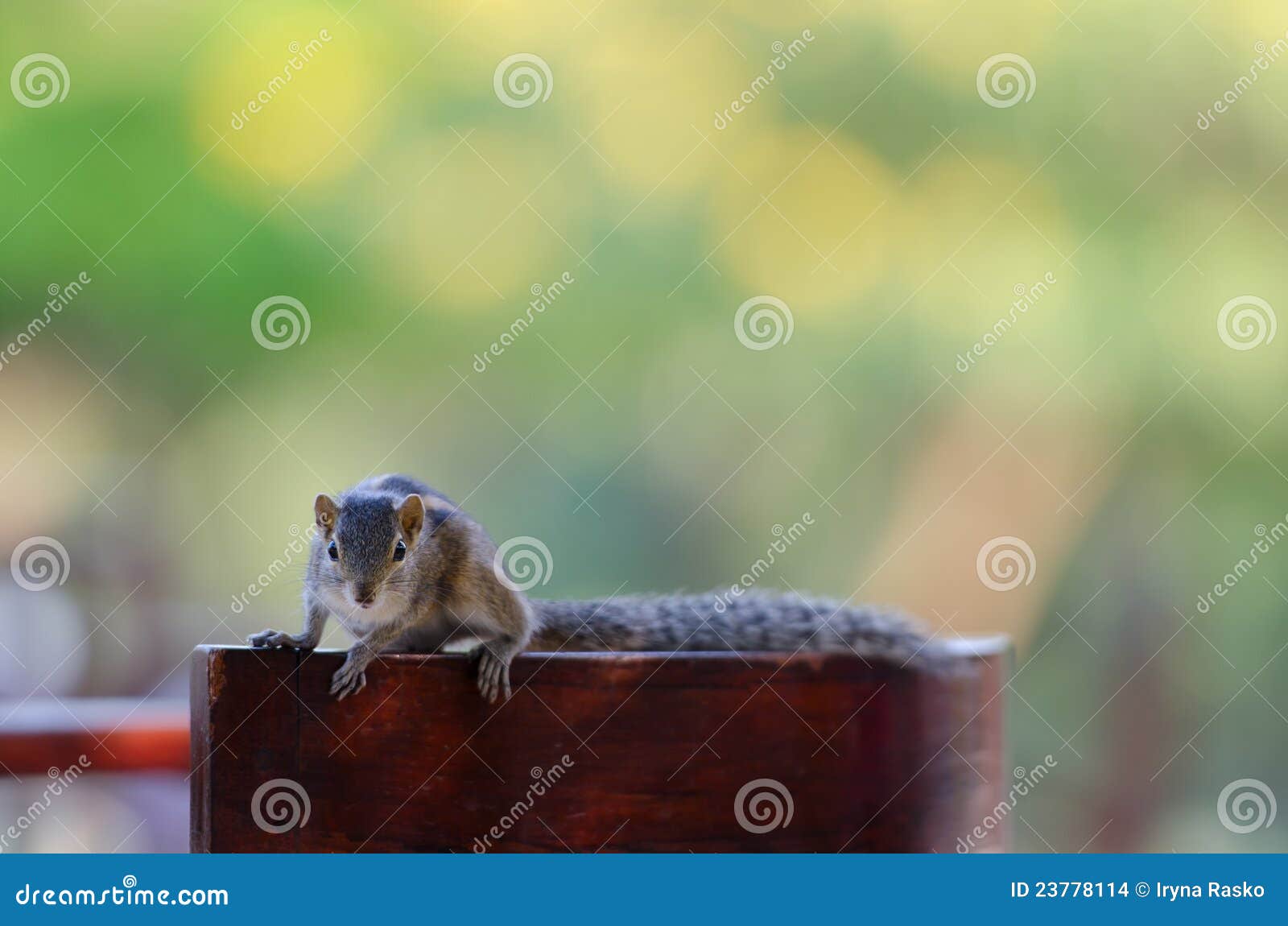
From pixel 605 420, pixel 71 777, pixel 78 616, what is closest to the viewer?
pixel 71 777

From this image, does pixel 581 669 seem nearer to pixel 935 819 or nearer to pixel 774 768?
pixel 774 768

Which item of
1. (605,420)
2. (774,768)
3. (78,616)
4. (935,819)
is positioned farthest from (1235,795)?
(78,616)

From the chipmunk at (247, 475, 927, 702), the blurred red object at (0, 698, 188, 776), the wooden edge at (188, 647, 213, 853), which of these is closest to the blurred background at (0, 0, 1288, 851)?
the blurred red object at (0, 698, 188, 776)

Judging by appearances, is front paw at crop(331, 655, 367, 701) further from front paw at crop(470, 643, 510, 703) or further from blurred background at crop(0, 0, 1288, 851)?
blurred background at crop(0, 0, 1288, 851)

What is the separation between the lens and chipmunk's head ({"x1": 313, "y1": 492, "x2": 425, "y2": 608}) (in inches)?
87.5

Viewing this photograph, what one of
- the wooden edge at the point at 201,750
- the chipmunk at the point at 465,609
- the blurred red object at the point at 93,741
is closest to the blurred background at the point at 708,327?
the blurred red object at the point at 93,741

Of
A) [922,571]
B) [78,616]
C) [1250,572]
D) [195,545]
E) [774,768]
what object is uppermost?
[1250,572]

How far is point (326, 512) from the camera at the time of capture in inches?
92.4

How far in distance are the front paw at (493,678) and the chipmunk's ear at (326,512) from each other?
0.83 meters

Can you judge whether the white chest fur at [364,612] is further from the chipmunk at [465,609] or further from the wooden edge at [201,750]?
the wooden edge at [201,750]

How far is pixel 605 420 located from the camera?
211 inches

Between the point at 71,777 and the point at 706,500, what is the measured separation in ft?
10.5

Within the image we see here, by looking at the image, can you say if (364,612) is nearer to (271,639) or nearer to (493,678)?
(271,639)

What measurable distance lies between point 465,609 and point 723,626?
0.50m
